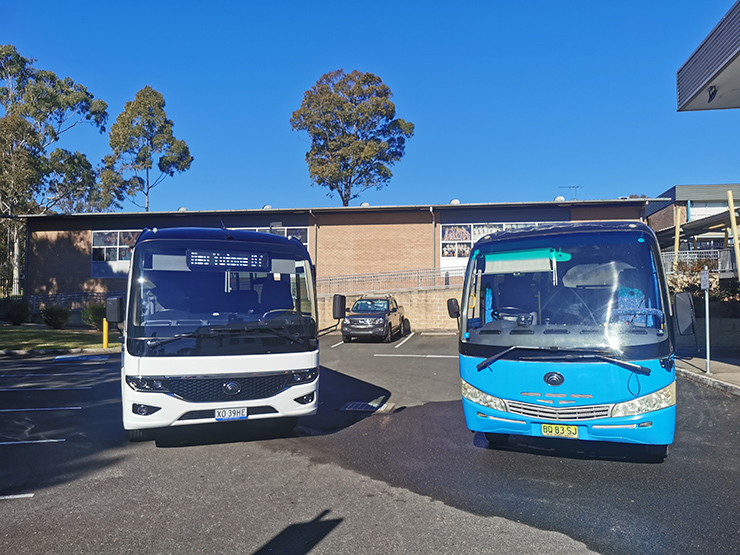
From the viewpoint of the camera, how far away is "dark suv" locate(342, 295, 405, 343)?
21.5 metres

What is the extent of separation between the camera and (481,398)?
6031 millimetres

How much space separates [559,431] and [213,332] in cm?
396

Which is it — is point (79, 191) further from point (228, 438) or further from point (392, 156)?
point (228, 438)

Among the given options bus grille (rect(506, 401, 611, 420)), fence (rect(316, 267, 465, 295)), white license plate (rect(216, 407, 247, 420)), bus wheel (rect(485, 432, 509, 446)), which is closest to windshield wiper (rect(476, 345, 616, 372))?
bus grille (rect(506, 401, 611, 420))

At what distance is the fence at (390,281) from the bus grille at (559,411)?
26.0 meters

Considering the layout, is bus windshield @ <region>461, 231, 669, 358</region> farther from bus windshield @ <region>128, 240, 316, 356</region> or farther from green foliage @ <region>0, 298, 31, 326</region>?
green foliage @ <region>0, 298, 31, 326</region>

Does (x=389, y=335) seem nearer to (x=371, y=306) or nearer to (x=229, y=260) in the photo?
(x=371, y=306)

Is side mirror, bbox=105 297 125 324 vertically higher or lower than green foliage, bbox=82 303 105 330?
higher

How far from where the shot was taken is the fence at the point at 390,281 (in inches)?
1262

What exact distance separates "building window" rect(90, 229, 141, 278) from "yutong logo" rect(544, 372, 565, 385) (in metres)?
34.7

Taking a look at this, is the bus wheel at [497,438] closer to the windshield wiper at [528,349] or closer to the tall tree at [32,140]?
the windshield wiper at [528,349]

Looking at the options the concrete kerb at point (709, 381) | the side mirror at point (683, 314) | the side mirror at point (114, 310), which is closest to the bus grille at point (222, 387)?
the side mirror at point (114, 310)

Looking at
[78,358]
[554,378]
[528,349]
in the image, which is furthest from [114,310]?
[78,358]

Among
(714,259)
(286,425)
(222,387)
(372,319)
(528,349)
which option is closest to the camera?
(528,349)
